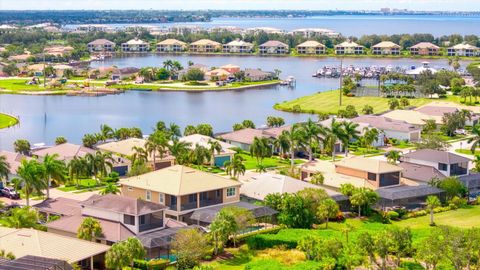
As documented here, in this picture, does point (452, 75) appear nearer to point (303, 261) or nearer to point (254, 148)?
point (254, 148)

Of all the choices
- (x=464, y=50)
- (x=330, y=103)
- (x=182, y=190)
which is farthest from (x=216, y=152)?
(x=464, y=50)

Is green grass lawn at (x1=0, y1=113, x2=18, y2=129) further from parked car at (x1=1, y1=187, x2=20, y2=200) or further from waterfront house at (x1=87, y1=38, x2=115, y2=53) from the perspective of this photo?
waterfront house at (x1=87, y1=38, x2=115, y2=53)

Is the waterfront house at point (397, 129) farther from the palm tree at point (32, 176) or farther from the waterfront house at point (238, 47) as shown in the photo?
the waterfront house at point (238, 47)

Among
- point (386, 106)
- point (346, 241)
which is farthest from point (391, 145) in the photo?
point (346, 241)

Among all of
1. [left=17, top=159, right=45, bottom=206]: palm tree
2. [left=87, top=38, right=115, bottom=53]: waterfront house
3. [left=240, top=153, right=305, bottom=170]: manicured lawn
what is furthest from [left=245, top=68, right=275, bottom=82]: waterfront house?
[left=17, top=159, right=45, bottom=206]: palm tree

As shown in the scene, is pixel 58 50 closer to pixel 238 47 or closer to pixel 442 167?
pixel 238 47

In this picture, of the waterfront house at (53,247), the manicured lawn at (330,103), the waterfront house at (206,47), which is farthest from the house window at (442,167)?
the waterfront house at (206,47)
